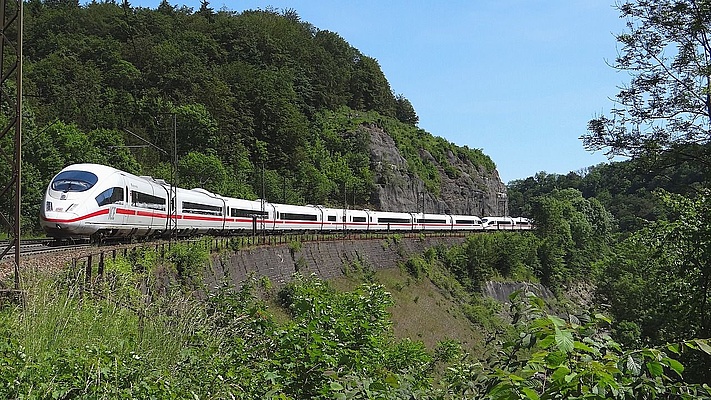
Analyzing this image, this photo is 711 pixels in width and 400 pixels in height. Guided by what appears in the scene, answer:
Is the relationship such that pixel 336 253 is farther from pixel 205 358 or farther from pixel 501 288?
pixel 205 358

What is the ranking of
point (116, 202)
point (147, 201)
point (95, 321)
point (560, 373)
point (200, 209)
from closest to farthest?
point (560, 373) → point (95, 321) → point (116, 202) → point (147, 201) → point (200, 209)

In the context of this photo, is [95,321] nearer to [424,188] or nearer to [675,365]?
[675,365]

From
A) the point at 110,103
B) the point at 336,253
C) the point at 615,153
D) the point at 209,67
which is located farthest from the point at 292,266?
the point at 209,67

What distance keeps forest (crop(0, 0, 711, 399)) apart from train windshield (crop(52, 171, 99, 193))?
10.4ft

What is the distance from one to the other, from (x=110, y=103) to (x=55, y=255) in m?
53.8

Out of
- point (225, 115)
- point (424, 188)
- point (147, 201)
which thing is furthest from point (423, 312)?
point (424, 188)

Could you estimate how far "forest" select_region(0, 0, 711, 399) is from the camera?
17.4 ft

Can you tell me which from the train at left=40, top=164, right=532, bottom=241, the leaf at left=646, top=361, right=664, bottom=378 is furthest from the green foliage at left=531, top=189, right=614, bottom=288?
the leaf at left=646, top=361, right=664, bottom=378

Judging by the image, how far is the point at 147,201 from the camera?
25531 mm

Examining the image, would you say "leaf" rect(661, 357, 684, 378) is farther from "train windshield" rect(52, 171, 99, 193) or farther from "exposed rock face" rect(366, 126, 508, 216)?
"exposed rock face" rect(366, 126, 508, 216)

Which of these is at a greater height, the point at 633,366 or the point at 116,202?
the point at 116,202

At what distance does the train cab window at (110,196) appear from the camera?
20.8 metres

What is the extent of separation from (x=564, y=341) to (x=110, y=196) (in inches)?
794

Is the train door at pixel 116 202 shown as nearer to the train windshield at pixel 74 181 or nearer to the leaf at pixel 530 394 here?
the train windshield at pixel 74 181
